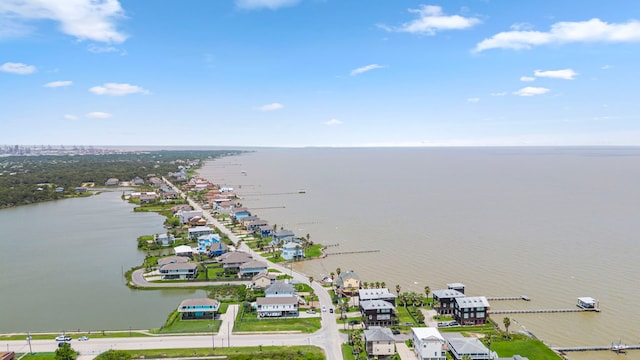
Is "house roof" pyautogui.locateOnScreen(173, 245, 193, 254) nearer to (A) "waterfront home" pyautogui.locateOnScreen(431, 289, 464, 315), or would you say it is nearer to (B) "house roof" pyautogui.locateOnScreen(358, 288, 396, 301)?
(B) "house roof" pyautogui.locateOnScreen(358, 288, 396, 301)

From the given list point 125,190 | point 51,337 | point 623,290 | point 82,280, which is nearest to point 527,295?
point 623,290

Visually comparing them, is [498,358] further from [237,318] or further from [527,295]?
[237,318]

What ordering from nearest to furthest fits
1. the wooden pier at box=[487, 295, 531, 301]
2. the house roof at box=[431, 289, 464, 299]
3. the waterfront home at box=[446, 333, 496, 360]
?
the waterfront home at box=[446, 333, 496, 360] → the house roof at box=[431, 289, 464, 299] → the wooden pier at box=[487, 295, 531, 301]

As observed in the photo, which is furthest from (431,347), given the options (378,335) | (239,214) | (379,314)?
(239,214)

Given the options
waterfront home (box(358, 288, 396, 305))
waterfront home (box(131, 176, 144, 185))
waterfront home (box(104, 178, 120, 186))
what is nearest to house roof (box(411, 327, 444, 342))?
waterfront home (box(358, 288, 396, 305))

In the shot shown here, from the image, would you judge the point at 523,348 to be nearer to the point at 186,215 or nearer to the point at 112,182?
the point at 186,215
